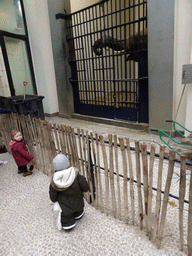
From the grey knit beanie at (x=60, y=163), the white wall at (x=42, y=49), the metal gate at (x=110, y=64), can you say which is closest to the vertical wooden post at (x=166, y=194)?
the grey knit beanie at (x=60, y=163)

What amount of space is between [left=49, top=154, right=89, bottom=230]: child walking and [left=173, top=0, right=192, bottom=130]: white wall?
9.42 ft

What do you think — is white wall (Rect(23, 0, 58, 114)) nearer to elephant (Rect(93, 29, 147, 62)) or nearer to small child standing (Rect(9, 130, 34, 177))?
elephant (Rect(93, 29, 147, 62))

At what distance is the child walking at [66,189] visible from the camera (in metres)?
1.86

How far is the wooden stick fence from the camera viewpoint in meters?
1.69

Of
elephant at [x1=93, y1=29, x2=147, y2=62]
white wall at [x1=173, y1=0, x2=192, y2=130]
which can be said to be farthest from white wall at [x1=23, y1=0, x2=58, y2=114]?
white wall at [x1=173, y1=0, x2=192, y2=130]

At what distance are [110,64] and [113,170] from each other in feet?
15.1

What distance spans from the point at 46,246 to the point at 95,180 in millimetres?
871

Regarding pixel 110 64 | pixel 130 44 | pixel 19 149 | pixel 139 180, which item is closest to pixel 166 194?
pixel 139 180

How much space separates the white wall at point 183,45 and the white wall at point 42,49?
14.5ft

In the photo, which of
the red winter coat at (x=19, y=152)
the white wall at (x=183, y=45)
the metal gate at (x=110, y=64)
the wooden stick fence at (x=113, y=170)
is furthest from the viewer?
the metal gate at (x=110, y=64)

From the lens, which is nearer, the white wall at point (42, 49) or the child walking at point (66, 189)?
the child walking at point (66, 189)

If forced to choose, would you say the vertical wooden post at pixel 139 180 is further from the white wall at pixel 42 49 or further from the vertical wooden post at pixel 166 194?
the white wall at pixel 42 49

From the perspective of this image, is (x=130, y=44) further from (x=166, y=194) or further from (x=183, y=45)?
(x=166, y=194)

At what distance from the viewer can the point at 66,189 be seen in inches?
76.7
